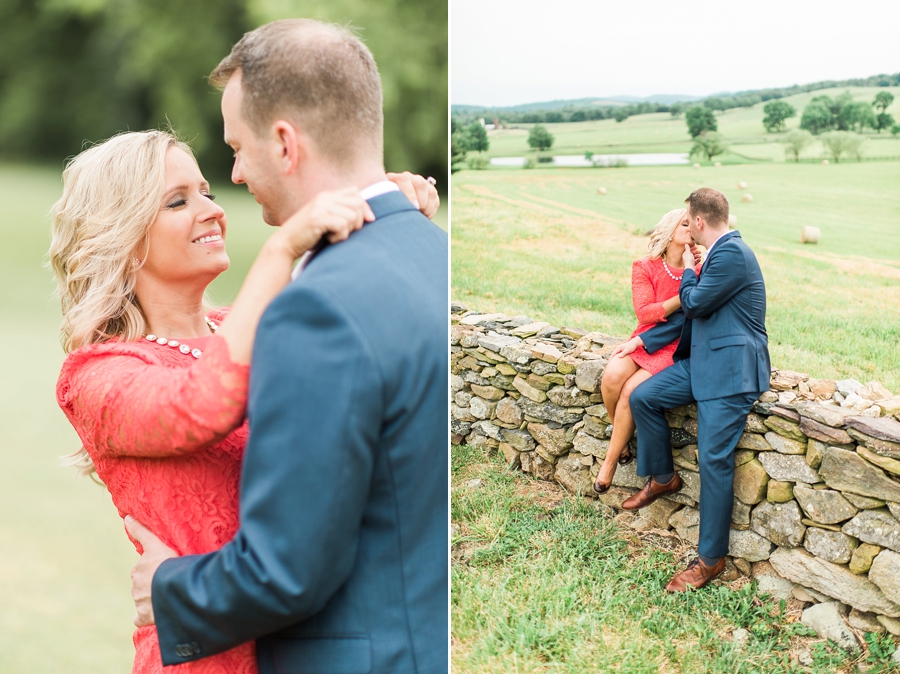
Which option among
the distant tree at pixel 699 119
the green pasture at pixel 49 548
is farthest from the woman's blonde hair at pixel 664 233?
the distant tree at pixel 699 119

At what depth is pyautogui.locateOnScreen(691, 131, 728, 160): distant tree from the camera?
24.4 feet

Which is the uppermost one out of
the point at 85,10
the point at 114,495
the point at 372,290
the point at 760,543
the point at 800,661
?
the point at 85,10

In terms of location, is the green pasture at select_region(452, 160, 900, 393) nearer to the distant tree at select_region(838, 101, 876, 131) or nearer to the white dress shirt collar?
the distant tree at select_region(838, 101, 876, 131)

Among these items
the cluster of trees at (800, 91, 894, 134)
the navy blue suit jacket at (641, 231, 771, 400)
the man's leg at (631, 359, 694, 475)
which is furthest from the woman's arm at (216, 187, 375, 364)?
the cluster of trees at (800, 91, 894, 134)

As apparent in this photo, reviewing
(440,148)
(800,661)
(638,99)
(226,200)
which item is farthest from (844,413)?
(226,200)

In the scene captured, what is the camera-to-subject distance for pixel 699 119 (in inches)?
289

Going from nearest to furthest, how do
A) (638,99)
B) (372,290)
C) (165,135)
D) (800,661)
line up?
1. (372,290)
2. (165,135)
3. (800,661)
4. (638,99)

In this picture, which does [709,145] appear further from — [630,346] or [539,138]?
[630,346]

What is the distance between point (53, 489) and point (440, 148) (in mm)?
11463

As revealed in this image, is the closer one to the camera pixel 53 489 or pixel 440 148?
pixel 53 489

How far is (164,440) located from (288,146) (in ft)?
1.92

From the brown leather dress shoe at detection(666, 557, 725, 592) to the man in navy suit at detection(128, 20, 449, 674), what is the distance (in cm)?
269

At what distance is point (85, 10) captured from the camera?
20.3m

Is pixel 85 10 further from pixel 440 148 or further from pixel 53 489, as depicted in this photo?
pixel 53 489
